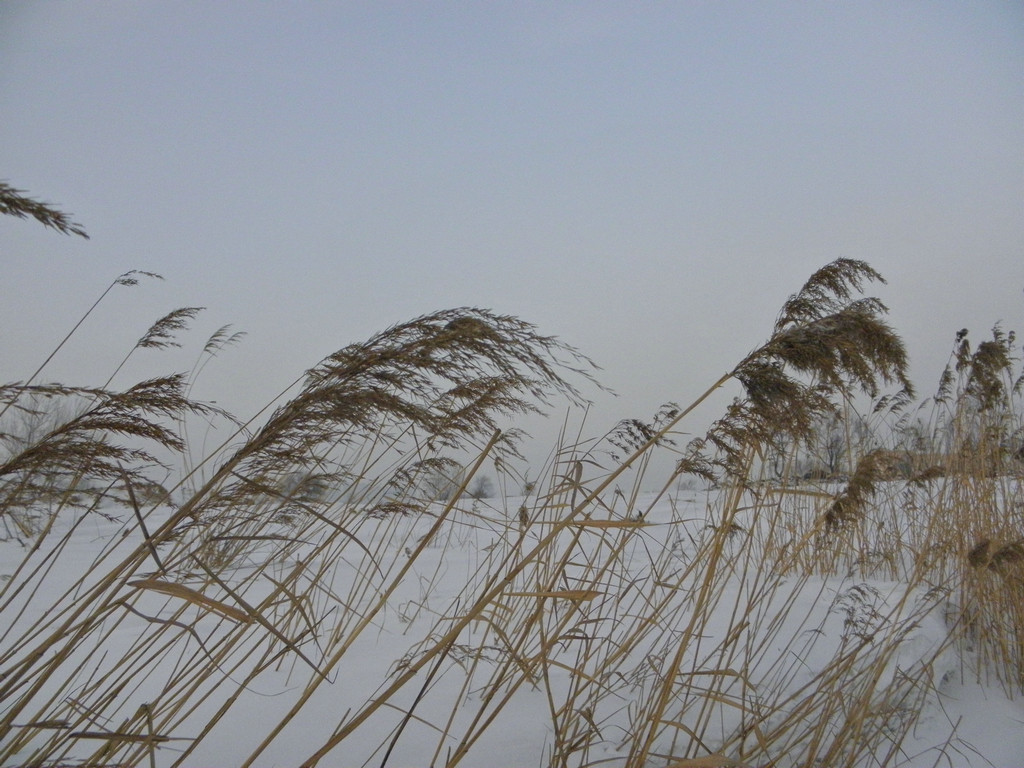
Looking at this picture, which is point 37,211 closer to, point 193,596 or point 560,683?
point 193,596

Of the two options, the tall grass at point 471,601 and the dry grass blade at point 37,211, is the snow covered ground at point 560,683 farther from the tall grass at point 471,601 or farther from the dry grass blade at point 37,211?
the dry grass blade at point 37,211

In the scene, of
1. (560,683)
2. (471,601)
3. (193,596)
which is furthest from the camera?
(471,601)

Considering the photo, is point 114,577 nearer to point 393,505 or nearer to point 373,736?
point 373,736

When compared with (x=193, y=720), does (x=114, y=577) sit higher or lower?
higher

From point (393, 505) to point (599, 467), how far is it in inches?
40.6

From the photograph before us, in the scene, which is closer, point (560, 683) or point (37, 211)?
point (37, 211)

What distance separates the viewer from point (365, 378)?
162 centimetres

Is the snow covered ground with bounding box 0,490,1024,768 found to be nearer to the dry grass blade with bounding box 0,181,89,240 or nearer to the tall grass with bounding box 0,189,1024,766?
the tall grass with bounding box 0,189,1024,766

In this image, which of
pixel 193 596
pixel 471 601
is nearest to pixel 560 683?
pixel 471 601

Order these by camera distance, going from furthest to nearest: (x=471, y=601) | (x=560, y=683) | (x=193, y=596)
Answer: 1. (x=471, y=601)
2. (x=560, y=683)
3. (x=193, y=596)

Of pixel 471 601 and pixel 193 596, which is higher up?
pixel 471 601

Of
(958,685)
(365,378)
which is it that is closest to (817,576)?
(958,685)

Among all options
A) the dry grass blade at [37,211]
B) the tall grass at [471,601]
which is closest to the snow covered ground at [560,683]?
the tall grass at [471,601]

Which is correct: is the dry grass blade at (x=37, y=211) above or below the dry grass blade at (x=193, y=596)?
above
